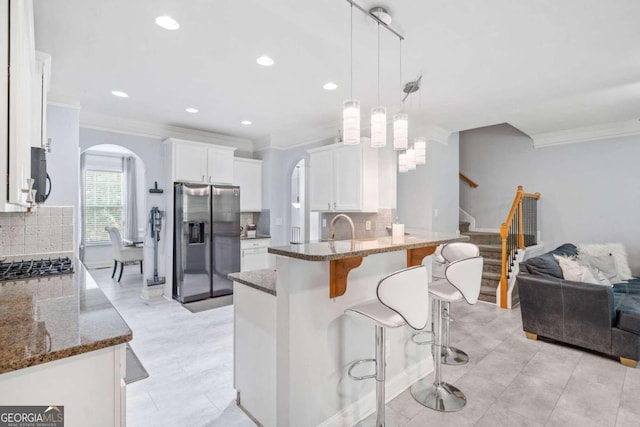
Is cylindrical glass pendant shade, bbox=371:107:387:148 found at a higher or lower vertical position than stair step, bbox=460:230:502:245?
higher

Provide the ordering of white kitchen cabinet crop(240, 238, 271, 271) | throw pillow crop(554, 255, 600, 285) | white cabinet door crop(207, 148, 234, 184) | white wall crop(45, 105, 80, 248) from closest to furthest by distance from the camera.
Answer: throw pillow crop(554, 255, 600, 285) < white wall crop(45, 105, 80, 248) < white cabinet door crop(207, 148, 234, 184) < white kitchen cabinet crop(240, 238, 271, 271)

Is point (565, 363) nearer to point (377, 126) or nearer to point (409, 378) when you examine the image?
Answer: point (409, 378)

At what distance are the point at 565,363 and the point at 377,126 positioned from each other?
8.88 feet

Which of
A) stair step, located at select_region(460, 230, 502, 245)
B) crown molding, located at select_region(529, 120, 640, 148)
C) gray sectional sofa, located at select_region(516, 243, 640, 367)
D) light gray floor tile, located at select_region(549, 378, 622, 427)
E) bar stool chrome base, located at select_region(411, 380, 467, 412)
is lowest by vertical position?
light gray floor tile, located at select_region(549, 378, 622, 427)

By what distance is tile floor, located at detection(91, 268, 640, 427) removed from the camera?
205 centimetres

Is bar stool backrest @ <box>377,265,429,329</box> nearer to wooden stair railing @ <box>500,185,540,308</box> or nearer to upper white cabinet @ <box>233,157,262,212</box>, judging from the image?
wooden stair railing @ <box>500,185,540,308</box>

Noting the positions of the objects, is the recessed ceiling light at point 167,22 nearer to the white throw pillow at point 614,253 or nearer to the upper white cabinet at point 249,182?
the upper white cabinet at point 249,182

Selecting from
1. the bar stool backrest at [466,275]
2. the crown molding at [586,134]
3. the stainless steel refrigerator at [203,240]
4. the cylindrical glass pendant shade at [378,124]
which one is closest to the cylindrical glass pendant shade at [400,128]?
the cylindrical glass pendant shade at [378,124]

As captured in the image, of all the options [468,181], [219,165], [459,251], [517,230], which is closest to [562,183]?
[517,230]

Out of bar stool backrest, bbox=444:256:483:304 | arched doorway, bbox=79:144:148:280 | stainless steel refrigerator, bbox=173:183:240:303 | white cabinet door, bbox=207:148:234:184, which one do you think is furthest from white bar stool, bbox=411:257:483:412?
arched doorway, bbox=79:144:148:280

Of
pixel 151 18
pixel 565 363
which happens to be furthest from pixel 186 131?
pixel 565 363

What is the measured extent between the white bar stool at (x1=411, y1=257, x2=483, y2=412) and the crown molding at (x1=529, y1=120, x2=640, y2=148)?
4511mm

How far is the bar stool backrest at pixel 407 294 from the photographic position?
156 centimetres

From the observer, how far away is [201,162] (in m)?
4.95
